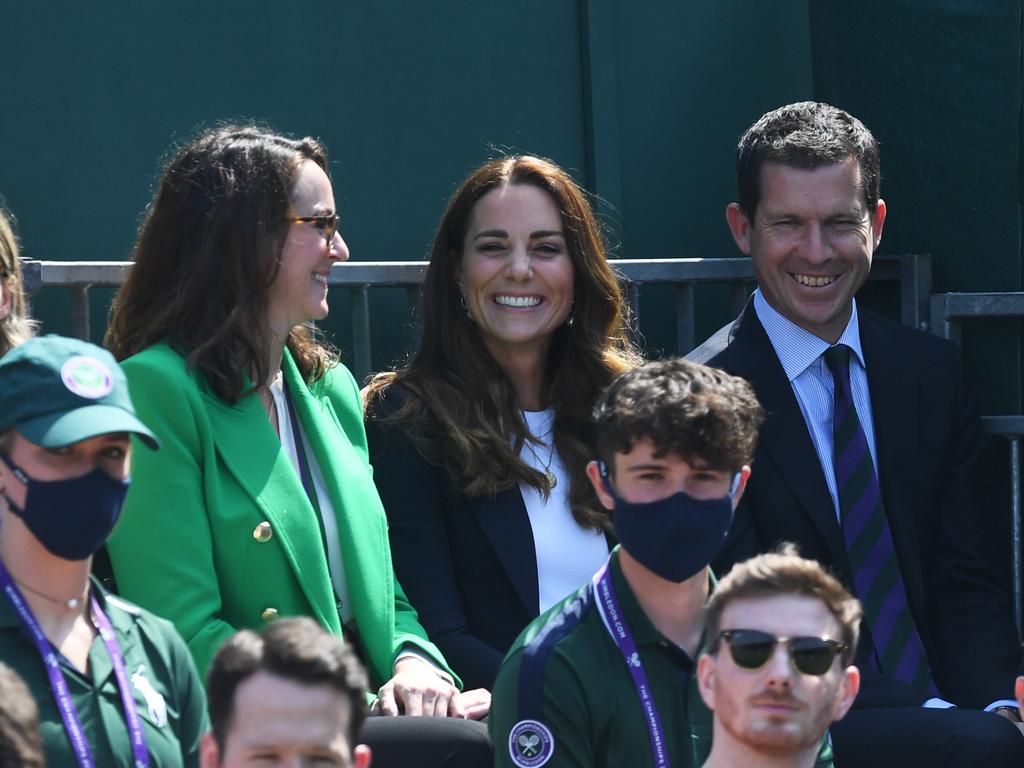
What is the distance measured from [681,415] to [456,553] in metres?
→ 1.06

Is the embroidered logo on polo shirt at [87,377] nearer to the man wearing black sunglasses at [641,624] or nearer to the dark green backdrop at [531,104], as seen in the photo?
the man wearing black sunglasses at [641,624]

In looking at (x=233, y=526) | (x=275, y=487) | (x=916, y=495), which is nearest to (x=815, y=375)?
(x=916, y=495)

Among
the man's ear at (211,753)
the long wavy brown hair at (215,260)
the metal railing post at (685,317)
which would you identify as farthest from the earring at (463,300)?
the man's ear at (211,753)

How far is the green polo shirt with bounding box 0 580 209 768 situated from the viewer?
2.73 metres

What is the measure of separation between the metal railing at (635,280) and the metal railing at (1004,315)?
0.30ft

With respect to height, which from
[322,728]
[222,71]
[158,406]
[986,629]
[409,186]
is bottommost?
[986,629]

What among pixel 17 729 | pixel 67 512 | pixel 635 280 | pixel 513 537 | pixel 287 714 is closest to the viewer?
pixel 17 729

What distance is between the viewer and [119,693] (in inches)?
110

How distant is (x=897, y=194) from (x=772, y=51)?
2.57ft

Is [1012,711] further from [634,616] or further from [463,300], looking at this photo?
[463,300]

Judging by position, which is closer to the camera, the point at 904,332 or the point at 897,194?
the point at 904,332

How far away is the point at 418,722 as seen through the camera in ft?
11.3

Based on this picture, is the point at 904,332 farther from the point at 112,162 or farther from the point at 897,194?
the point at 112,162

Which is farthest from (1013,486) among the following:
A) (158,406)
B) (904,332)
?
(158,406)
